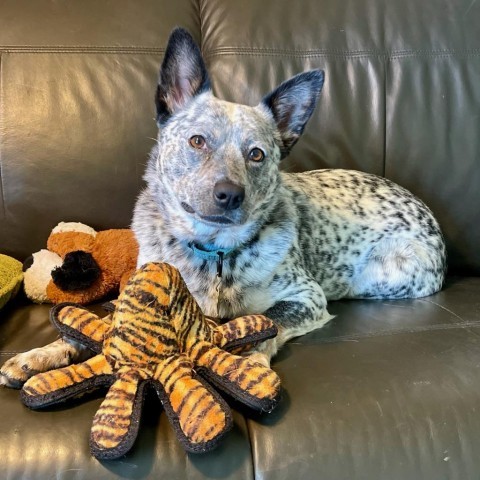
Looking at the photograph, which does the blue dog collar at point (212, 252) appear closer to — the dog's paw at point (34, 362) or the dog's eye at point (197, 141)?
the dog's eye at point (197, 141)

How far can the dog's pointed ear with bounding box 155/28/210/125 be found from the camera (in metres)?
1.54

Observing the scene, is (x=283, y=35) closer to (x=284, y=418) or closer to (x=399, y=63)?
(x=399, y=63)

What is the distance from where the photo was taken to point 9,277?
1694mm

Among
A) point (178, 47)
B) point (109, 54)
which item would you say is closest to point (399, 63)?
→ point (178, 47)

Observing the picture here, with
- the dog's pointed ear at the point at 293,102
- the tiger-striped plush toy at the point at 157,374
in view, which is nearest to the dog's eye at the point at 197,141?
the dog's pointed ear at the point at 293,102

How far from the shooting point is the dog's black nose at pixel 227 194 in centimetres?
135

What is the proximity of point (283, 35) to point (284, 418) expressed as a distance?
4.99 ft

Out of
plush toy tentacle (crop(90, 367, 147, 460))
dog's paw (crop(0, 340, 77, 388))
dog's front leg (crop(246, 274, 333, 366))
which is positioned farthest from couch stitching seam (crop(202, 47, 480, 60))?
plush toy tentacle (crop(90, 367, 147, 460))

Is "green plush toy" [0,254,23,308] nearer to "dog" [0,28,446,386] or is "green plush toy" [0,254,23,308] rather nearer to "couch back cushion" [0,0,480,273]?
"couch back cushion" [0,0,480,273]

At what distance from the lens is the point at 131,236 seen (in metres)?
1.88

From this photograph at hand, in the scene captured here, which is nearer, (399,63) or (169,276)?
(169,276)

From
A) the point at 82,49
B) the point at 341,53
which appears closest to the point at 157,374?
the point at 82,49

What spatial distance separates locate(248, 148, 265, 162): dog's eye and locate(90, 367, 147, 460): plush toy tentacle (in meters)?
0.75

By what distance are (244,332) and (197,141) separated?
23.1 inches
